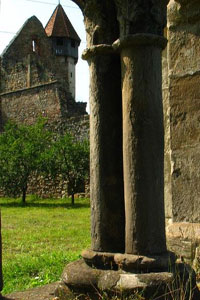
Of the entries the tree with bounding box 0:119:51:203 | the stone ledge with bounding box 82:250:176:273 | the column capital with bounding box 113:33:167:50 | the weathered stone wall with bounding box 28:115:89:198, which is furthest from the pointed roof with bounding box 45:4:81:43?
the stone ledge with bounding box 82:250:176:273

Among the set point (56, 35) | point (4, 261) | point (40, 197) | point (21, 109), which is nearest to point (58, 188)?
point (40, 197)

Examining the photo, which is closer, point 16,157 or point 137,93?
point 137,93

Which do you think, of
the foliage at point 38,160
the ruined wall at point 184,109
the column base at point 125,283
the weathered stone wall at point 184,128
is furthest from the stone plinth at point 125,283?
the foliage at point 38,160

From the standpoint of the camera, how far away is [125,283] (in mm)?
2793

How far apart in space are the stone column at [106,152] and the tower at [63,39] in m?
32.9

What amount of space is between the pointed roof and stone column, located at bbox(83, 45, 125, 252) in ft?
115

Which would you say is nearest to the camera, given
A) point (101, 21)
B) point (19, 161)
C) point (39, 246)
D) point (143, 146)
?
point (143, 146)

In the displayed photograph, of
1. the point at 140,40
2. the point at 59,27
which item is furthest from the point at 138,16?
the point at 59,27

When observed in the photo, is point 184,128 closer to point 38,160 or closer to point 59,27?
point 38,160

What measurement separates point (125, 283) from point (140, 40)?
4.97ft

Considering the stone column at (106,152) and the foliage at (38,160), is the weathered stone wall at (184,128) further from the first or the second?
the foliage at (38,160)

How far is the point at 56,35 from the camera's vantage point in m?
37.2

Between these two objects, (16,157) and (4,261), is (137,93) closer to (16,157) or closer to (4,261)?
(4,261)

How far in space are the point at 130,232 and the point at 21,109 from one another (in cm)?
2339
